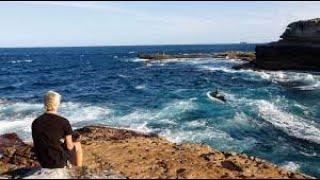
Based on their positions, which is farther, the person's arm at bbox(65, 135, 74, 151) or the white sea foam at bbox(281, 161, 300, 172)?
the white sea foam at bbox(281, 161, 300, 172)

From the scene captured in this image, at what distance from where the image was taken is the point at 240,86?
39906 millimetres

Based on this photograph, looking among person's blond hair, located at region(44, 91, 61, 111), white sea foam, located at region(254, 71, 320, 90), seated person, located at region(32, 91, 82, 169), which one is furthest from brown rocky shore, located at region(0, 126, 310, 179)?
white sea foam, located at region(254, 71, 320, 90)

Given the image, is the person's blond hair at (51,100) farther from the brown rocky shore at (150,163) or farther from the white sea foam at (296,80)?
the white sea foam at (296,80)

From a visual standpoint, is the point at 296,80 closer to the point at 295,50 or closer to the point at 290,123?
the point at 295,50

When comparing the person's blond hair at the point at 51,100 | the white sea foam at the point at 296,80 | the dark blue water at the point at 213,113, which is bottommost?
the white sea foam at the point at 296,80

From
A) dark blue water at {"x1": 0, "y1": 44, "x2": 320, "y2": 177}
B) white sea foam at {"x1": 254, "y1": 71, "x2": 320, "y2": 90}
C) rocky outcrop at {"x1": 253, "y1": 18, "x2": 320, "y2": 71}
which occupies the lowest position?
white sea foam at {"x1": 254, "y1": 71, "x2": 320, "y2": 90}

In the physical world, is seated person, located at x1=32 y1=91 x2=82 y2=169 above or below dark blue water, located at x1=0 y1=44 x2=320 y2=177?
above

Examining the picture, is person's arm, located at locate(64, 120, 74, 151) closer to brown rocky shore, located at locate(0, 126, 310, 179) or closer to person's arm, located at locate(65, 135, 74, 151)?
person's arm, located at locate(65, 135, 74, 151)

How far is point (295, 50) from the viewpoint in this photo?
52438mm

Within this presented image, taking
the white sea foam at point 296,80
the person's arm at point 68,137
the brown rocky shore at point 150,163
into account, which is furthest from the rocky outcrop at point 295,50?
the person's arm at point 68,137

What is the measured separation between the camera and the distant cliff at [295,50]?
50219mm

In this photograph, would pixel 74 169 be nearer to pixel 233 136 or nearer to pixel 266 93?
pixel 233 136

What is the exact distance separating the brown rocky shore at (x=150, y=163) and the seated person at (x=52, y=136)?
392 millimetres

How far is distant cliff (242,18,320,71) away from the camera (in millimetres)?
50219
